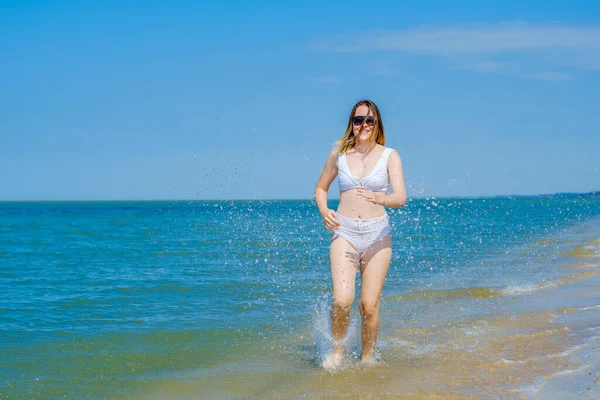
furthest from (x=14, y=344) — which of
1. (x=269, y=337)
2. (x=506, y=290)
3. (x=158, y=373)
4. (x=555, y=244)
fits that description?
(x=555, y=244)

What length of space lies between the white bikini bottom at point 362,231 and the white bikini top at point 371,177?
289mm

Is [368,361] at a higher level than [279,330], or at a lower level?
higher

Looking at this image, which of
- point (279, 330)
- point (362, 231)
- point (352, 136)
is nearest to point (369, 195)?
point (362, 231)

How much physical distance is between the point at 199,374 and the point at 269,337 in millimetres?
1827

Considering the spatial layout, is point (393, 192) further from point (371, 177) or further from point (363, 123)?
point (363, 123)

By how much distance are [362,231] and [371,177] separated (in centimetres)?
49

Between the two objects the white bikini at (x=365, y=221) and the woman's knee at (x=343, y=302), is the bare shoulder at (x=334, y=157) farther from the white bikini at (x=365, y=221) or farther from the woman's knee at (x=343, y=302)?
the woman's knee at (x=343, y=302)

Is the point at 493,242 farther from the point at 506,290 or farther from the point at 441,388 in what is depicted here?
the point at 441,388

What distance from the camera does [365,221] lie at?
616 cm

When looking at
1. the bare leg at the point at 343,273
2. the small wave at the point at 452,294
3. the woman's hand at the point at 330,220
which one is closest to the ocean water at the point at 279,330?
the small wave at the point at 452,294

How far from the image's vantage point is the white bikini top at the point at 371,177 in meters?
6.10

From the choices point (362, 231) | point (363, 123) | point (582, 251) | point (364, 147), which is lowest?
point (582, 251)

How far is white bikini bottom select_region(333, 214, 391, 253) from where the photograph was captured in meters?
6.17

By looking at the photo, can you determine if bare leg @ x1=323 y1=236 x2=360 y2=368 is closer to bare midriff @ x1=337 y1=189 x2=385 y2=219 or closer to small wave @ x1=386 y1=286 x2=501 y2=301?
bare midriff @ x1=337 y1=189 x2=385 y2=219
